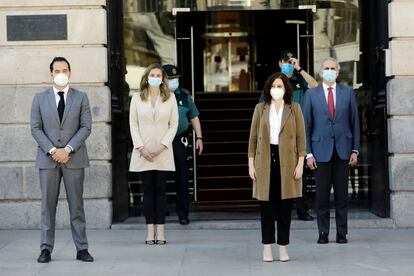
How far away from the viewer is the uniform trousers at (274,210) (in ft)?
30.7

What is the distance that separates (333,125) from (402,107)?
4.92 feet

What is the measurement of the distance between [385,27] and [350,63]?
132 centimetres

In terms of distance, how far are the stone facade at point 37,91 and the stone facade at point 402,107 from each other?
362 cm

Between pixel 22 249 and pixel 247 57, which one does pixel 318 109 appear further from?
pixel 247 57

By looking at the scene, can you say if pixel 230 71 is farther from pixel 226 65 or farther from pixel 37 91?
pixel 37 91

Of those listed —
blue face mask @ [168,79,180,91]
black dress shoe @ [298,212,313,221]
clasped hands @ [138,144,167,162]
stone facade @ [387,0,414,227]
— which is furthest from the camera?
black dress shoe @ [298,212,313,221]

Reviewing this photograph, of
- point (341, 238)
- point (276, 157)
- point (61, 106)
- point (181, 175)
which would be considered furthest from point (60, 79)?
point (341, 238)

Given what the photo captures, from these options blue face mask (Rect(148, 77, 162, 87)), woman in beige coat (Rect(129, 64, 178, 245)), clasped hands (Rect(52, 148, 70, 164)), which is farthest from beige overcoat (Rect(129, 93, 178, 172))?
clasped hands (Rect(52, 148, 70, 164))

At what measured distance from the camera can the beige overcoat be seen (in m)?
10.6

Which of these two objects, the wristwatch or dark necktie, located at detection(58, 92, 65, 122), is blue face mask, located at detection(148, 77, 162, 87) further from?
the wristwatch

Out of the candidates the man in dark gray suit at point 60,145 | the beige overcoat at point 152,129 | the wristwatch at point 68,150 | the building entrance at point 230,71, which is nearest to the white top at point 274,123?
the beige overcoat at point 152,129

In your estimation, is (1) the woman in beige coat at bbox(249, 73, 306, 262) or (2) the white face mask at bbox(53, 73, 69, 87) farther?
(2) the white face mask at bbox(53, 73, 69, 87)

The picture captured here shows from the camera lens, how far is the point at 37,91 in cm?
1194

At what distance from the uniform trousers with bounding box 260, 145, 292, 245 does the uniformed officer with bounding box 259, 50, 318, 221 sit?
266 cm
